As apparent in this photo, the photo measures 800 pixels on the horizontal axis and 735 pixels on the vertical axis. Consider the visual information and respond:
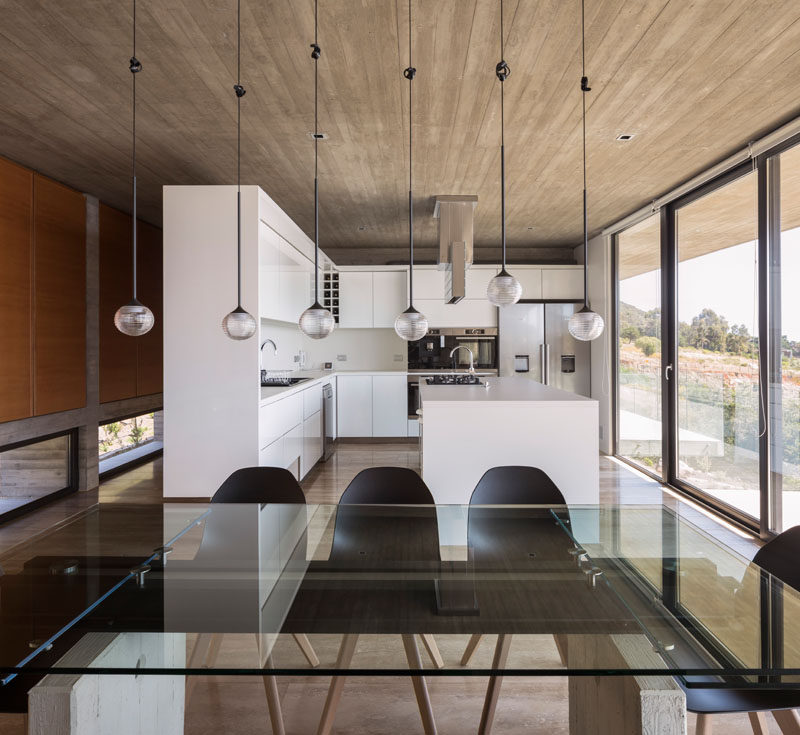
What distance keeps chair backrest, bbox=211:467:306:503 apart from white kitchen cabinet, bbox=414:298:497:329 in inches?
201

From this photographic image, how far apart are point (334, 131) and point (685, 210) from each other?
327cm

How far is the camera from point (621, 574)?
1.53 metres

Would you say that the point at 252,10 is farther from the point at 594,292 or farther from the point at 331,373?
the point at 594,292

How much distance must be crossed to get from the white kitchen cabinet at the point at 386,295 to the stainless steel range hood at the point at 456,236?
2.20 m

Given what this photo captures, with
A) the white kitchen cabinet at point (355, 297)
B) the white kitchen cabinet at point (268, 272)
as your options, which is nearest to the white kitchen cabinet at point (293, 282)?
the white kitchen cabinet at point (268, 272)

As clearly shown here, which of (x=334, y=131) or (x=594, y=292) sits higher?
(x=334, y=131)

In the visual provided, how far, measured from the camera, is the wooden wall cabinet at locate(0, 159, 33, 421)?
3.98m

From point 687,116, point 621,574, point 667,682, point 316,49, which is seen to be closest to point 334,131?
point 316,49

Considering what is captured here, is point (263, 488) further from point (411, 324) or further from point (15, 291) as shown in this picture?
point (15, 291)

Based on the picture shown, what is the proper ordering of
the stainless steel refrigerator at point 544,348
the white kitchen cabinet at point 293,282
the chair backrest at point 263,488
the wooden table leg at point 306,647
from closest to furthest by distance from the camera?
the wooden table leg at point 306,647, the chair backrest at point 263,488, the white kitchen cabinet at point 293,282, the stainless steel refrigerator at point 544,348

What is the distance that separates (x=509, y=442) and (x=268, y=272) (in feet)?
7.94

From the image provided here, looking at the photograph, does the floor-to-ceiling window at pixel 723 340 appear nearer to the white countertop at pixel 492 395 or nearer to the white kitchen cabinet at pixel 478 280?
the white countertop at pixel 492 395

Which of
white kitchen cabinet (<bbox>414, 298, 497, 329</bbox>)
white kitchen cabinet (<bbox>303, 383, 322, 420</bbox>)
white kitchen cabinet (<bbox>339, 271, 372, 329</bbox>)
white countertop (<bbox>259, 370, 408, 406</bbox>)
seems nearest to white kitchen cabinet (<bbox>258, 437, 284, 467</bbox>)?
white countertop (<bbox>259, 370, 408, 406</bbox>)

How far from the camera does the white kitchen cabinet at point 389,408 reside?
289 inches
